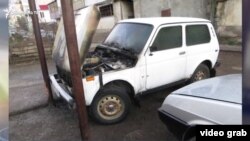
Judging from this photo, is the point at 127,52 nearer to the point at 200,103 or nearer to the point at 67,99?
the point at 67,99

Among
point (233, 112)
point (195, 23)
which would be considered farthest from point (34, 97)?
point (233, 112)

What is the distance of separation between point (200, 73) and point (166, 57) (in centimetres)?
127

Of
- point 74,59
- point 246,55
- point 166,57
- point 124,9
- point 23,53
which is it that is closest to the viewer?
point 246,55

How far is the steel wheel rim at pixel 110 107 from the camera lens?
4.16 m

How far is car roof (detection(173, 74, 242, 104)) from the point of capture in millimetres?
2561

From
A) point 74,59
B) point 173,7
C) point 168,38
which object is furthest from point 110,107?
point 173,7

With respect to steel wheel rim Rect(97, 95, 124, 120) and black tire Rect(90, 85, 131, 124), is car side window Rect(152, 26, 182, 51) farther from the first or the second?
steel wheel rim Rect(97, 95, 124, 120)

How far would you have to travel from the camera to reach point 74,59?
→ 10.9 feet

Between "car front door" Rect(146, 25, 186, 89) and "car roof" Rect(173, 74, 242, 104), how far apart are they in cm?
130

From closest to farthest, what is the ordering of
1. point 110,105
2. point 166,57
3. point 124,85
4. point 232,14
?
point 110,105 → point 124,85 → point 166,57 → point 232,14

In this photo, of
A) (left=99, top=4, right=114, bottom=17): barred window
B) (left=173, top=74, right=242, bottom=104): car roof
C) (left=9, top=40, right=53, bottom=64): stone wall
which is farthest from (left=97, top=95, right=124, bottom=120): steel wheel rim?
(left=99, top=4, right=114, bottom=17): barred window

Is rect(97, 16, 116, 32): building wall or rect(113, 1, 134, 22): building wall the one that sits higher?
rect(113, 1, 134, 22): building wall

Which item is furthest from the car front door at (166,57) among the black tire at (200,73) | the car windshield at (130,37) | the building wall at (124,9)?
the building wall at (124,9)

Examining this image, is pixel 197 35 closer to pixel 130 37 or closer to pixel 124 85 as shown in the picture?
pixel 130 37
